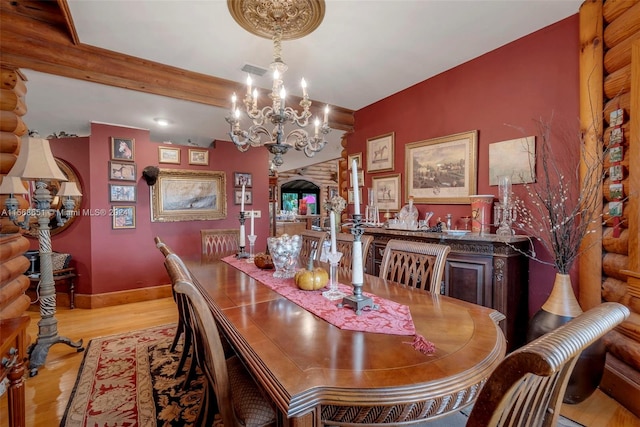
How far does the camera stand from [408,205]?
10.8 feet

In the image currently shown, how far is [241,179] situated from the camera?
4.99 meters

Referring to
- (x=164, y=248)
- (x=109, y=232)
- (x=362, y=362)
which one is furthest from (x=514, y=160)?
(x=109, y=232)

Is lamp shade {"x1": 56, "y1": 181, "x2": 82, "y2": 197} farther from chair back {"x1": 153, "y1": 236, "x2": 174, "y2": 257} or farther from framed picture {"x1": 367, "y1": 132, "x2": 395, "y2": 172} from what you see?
framed picture {"x1": 367, "y1": 132, "x2": 395, "y2": 172}

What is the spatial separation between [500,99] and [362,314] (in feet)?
7.76

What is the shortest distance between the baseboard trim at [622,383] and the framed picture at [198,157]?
494 centimetres

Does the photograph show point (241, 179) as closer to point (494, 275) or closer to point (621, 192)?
point (494, 275)

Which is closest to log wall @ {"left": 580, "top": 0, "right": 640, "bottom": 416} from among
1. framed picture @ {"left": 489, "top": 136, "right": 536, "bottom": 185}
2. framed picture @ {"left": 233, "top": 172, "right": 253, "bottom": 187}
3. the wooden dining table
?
framed picture @ {"left": 489, "top": 136, "right": 536, "bottom": 185}

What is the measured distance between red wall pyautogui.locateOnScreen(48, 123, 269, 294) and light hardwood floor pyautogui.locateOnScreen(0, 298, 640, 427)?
1.31 feet

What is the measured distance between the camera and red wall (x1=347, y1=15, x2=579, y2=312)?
2189mm

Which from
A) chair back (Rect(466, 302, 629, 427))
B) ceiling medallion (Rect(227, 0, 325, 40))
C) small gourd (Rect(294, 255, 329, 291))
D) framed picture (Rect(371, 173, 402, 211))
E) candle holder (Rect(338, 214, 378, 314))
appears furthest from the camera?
framed picture (Rect(371, 173, 402, 211))

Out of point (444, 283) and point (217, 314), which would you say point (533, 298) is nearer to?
point (444, 283)

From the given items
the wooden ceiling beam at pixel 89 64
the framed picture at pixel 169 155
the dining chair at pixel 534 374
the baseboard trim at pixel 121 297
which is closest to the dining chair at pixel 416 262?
the dining chair at pixel 534 374

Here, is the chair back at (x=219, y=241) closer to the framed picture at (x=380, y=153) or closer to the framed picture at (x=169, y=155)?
the framed picture at (x=169, y=155)

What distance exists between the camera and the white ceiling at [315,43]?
201 centimetres
